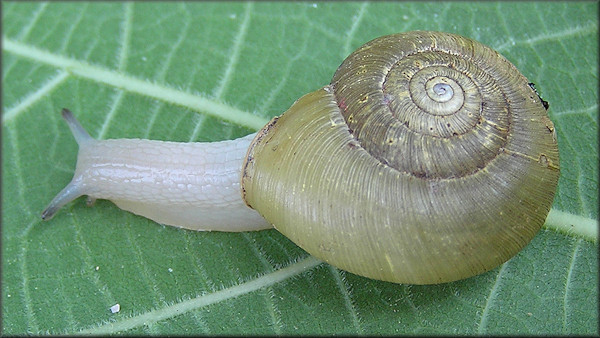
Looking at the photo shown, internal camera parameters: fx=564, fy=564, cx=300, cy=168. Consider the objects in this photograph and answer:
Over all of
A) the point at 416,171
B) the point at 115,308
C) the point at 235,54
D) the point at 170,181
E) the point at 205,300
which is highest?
the point at 416,171

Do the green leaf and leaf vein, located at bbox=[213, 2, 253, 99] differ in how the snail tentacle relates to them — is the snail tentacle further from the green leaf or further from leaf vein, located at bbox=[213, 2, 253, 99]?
leaf vein, located at bbox=[213, 2, 253, 99]

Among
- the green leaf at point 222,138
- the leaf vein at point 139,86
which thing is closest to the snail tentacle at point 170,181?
the green leaf at point 222,138

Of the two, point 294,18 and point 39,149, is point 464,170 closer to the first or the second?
point 294,18

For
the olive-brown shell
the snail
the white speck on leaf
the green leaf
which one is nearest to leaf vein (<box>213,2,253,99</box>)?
the green leaf

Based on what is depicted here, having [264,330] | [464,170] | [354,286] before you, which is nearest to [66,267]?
[264,330]

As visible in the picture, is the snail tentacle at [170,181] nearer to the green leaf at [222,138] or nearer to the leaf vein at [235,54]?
the green leaf at [222,138]

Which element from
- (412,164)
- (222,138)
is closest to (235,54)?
(222,138)

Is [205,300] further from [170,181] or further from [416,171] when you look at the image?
[416,171]
